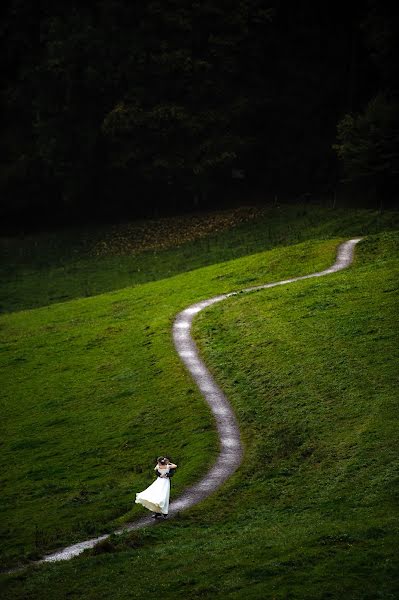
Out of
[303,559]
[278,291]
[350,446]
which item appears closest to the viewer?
[303,559]

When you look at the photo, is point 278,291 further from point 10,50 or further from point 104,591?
point 10,50

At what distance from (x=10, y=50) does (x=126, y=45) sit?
1586cm

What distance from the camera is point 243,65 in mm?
75375

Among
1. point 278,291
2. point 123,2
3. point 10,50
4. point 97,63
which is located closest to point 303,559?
point 278,291

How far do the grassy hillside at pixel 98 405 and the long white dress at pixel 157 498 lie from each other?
1.14 meters

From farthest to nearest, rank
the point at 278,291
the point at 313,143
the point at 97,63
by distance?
the point at 313,143, the point at 97,63, the point at 278,291

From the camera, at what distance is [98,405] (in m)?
31.7

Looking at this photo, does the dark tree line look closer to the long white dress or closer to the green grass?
the green grass

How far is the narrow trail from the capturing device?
2071 centimetres

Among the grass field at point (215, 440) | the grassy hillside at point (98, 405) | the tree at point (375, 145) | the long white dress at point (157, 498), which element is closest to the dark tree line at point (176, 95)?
the tree at point (375, 145)

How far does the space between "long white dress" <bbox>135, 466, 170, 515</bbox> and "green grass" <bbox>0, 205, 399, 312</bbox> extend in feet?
112

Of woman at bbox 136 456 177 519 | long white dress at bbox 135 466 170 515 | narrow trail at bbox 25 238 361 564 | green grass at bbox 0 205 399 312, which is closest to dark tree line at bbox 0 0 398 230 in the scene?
green grass at bbox 0 205 399 312

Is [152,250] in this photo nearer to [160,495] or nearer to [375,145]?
[375,145]

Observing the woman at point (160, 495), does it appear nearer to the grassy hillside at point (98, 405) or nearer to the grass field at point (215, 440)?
the grass field at point (215, 440)
